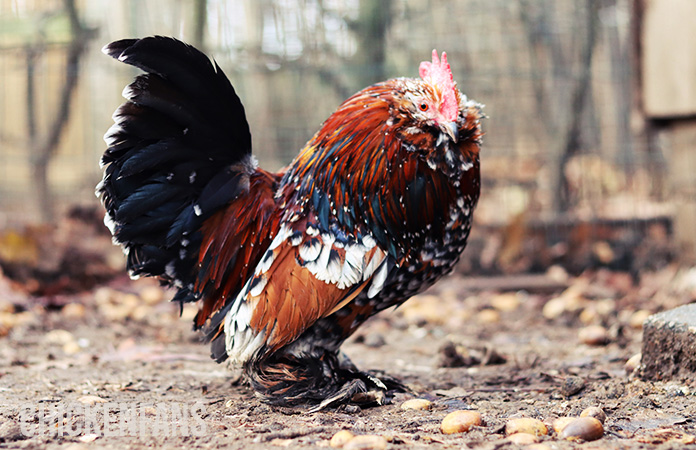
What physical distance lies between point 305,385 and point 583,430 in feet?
3.66

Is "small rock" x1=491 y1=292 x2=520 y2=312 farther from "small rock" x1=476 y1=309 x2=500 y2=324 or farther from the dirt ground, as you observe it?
"small rock" x1=476 y1=309 x2=500 y2=324

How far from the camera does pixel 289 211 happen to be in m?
2.86

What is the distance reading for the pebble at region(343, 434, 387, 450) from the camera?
203 centimetres

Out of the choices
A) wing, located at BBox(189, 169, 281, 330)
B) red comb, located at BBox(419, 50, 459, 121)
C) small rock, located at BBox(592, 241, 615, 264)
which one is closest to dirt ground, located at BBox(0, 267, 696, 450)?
small rock, located at BBox(592, 241, 615, 264)

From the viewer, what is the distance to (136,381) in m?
3.25

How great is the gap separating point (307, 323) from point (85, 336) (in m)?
2.51

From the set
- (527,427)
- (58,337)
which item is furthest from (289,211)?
(58,337)

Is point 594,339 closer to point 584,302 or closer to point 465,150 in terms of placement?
point 584,302

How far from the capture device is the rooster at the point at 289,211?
2.68 meters

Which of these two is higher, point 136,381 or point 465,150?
point 465,150

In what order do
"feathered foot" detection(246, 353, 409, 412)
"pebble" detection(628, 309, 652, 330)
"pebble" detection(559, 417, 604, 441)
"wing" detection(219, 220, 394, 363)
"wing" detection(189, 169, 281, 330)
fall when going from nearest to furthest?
"pebble" detection(559, 417, 604, 441), "wing" detection(219, 220, 394, 363), "feathered foot" detection(246, 353, 409, 412), "wing" detection(189, 169, 281, 330), "pebble" detection(628, 309, 652, 330)

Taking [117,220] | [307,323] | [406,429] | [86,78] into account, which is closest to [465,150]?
[307,323]

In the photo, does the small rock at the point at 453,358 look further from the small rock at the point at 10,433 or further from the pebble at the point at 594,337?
the small rock at the point at 10,433

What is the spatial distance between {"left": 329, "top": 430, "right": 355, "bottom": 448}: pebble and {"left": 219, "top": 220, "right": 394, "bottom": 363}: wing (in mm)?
579
